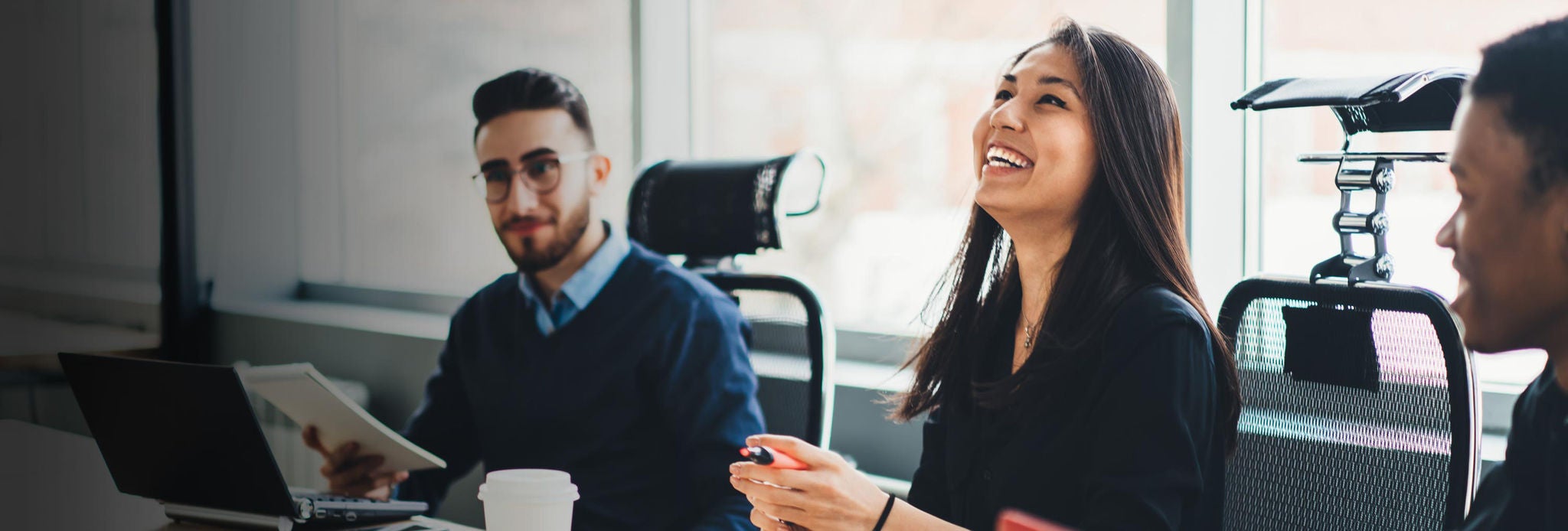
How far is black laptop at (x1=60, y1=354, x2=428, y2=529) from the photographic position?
4.17 feet

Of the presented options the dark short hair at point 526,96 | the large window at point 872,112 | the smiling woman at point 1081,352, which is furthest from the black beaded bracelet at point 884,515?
the large window at point 872,112

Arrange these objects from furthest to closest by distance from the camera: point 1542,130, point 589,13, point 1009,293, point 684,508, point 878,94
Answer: point 589,13 → point 878,94 → point 684,508 → point 1009,293 → point 1542,130

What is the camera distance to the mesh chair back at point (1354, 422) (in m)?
1.12

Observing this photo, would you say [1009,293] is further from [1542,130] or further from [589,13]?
[589,13]

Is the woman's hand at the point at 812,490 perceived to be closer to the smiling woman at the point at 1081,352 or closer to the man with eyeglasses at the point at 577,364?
the smiling woman at the point at 1081,352

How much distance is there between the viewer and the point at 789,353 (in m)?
1.72

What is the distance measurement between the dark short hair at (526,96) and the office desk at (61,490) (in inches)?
27.7

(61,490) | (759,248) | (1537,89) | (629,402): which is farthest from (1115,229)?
(61,490)

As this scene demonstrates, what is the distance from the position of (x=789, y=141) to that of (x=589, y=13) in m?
0.70

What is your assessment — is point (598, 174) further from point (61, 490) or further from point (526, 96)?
point (61, 490)

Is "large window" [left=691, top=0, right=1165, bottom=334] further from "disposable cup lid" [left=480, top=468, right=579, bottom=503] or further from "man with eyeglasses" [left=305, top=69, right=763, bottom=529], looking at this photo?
"disposable cup lid" [left=480, top=468, right=579, bottom=503]

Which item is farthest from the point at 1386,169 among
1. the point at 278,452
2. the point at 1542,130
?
the point at 278,452

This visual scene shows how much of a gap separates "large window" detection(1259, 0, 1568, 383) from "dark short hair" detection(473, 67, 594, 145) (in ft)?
3.74

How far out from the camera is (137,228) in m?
3.59
